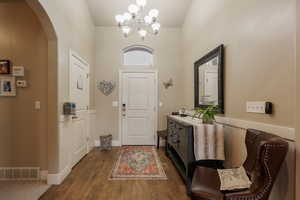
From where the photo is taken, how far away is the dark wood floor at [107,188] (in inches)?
91.6

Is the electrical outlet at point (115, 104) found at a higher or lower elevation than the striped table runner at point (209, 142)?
higher

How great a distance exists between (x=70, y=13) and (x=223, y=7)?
2.51 meters

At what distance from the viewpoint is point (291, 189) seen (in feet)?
4.62

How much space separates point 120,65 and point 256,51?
3754 millimetres

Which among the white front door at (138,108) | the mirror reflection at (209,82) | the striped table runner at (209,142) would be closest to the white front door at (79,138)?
the white front door at (138,108)

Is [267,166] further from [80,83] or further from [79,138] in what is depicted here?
[80,83]

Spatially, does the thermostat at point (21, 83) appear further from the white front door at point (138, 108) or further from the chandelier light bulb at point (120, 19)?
the white front door at point (138, 108)

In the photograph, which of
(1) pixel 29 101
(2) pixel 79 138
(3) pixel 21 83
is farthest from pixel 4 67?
(2) pixel 79 138

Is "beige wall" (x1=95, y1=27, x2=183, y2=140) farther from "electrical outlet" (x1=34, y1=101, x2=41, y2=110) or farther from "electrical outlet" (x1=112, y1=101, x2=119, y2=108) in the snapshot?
"electrical outlet" (x1=34, y1=101, x2=41, y2=110)

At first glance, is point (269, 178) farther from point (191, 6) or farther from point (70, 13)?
point (191, 6)

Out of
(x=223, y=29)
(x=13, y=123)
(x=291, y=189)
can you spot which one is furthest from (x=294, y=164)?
(x=13, y=123)

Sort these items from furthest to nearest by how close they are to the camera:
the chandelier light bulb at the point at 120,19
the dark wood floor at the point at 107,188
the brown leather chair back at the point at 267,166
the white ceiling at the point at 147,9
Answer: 1. the white ceiling at the point at 147,9
2. the chandelier light bulb at the point at 120,19
3. the dark wood floor at the point at 107,188
4. the brown leather chair back at the point at 267,166

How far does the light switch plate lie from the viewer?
1.72m

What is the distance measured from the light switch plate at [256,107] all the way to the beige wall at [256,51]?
0.04 meters
